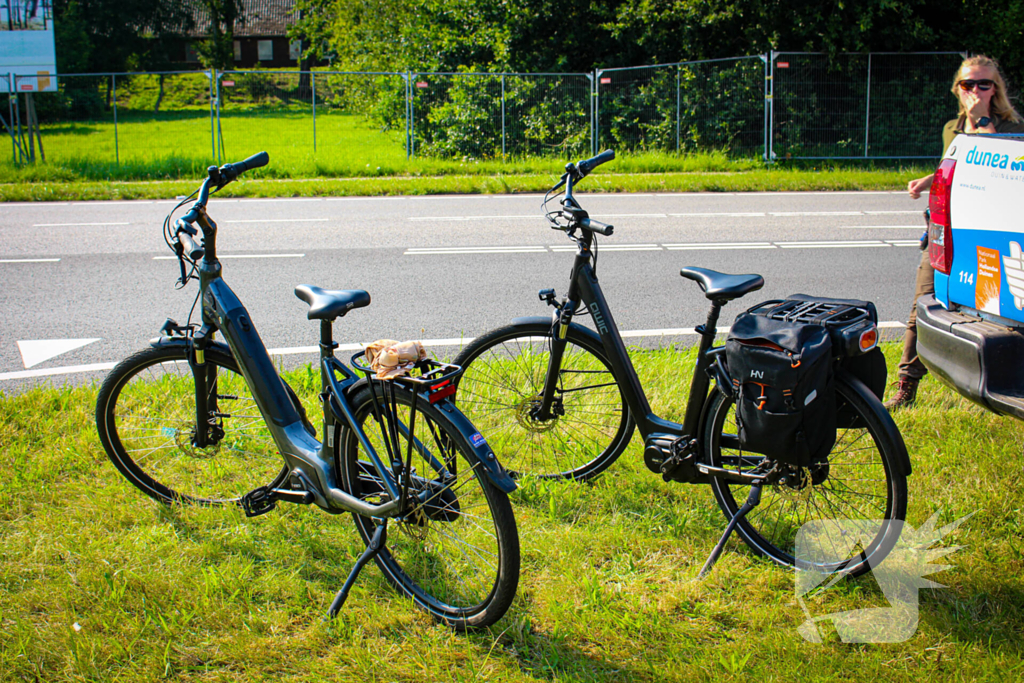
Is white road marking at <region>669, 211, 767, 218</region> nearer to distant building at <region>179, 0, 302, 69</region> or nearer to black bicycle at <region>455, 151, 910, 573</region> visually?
black bicycle at <region>455, 151, 910, 573</region>

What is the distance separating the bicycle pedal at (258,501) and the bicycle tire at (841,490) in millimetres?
1837

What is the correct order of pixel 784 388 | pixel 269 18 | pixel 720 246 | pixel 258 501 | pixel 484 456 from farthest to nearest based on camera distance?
pixel 269 18 < pixel 720 246 < pixel 258 501 < pixel 784 388 < pixel 484 456

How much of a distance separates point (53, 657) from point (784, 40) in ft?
62.0

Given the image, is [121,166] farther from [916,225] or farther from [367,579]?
[367,579]

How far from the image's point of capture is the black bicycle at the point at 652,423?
3227 mm

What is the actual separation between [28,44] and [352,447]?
18759mm

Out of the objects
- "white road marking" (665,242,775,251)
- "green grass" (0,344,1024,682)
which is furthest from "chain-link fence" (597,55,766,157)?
"green grass" (0,344,1024,682)

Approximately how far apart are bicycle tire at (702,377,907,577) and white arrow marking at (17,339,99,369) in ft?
16.0

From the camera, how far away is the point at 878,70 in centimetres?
1766

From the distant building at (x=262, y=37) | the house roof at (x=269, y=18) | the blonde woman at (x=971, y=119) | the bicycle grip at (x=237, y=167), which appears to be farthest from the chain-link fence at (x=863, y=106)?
the house roof at (x=269, y=18)

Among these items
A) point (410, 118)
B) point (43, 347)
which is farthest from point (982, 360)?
point (410, 118)

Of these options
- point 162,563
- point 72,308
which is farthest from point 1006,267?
point 72,308

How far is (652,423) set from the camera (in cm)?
373

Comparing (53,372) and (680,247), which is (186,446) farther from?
(680,247)
